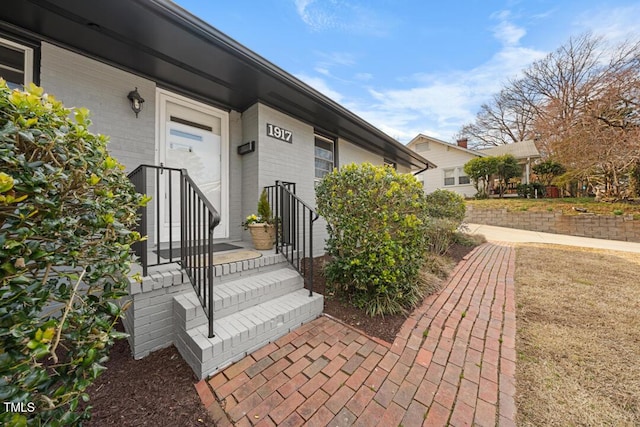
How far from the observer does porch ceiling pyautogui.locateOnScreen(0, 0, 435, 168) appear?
2.25m

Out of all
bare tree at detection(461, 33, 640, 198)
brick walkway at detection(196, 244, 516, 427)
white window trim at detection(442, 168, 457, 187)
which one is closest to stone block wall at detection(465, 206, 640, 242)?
bare tree at detection(461, 33, 640, 198)

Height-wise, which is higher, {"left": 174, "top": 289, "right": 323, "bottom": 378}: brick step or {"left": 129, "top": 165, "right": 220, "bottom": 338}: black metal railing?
{"left": 129, "top": 165, "right": 220, "bottom": 338}: black metal railing

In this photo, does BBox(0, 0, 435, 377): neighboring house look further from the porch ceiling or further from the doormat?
the doormat

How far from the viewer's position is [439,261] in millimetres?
4602

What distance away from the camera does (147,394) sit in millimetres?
1719

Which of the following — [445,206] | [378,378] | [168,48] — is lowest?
[378,378]

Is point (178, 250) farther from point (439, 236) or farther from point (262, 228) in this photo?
point (439, 236)

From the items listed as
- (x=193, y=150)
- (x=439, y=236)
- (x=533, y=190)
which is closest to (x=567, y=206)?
(x=533, y=190)

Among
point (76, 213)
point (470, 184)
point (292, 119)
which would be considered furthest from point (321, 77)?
point (470, 184)

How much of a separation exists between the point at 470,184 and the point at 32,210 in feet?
62.6

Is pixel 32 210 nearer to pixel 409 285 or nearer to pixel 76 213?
pixel 76 213

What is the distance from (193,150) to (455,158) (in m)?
17.4

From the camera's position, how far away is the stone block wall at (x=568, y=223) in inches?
342

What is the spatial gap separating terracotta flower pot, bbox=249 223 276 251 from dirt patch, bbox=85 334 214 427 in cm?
163
